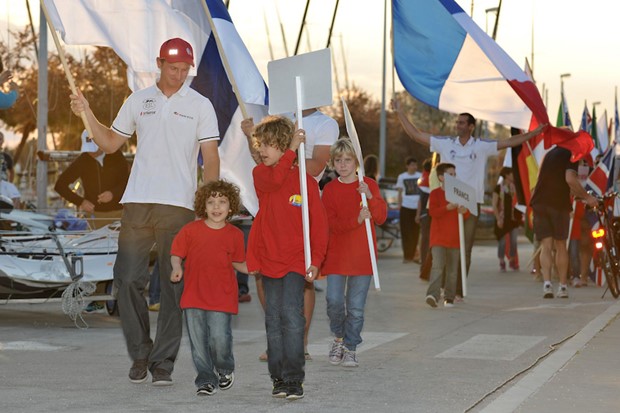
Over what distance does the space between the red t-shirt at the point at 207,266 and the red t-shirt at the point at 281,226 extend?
0.14 meters

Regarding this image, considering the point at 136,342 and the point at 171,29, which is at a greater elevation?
the point at 171,29

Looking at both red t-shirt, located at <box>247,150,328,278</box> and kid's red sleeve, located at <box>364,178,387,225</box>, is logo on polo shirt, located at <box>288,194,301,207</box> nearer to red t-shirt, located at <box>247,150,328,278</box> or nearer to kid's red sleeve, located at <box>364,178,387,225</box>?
red t-shirt, located at <box>247,150,328,278</box>

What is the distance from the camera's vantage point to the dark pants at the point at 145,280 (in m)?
8.32

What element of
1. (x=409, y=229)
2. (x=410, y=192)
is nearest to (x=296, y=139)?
(x=409, y=229)

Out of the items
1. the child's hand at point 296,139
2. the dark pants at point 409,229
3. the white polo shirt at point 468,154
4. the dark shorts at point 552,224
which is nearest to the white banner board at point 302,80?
the child's hand at point 296,139

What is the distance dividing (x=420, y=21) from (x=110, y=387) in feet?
23.4

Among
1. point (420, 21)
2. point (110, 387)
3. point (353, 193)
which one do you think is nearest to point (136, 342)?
point (110, 387)

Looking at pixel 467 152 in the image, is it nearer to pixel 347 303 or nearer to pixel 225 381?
pixel 347 303

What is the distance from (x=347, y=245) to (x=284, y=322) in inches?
70.3

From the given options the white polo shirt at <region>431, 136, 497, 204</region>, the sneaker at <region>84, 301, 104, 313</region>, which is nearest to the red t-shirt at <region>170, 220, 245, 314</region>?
the sneaker at <region>84, 301, 104, 313</region>

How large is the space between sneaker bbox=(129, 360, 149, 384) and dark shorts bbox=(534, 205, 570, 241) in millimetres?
8368

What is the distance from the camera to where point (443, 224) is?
14.7 meters

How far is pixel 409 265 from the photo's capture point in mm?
23172

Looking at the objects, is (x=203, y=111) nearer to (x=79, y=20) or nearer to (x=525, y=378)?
(x=79, y=20)
